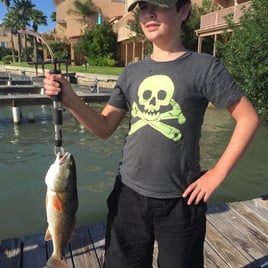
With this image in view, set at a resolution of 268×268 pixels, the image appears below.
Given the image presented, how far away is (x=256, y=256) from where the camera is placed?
3.21m

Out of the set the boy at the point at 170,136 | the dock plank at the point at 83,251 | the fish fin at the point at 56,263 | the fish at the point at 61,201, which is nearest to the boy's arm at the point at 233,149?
the boy at the point at 170,136

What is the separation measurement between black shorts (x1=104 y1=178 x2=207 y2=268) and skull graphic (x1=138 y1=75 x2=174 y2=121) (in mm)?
522

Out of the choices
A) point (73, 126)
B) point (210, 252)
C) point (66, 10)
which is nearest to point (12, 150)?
point (73, 126)

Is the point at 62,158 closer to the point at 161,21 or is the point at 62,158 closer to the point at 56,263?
the point at 56,263

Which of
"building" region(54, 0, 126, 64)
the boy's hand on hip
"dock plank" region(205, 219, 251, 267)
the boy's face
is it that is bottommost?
"dock plank" region(205, 219, 251, 267)

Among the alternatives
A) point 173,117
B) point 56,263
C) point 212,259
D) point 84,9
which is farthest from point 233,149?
point 84,9

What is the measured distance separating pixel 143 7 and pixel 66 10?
59814 mm

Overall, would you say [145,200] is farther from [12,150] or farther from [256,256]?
[12,150]

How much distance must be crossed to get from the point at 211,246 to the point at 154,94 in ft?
7.08

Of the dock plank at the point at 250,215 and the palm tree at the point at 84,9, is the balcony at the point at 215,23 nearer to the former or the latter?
the dock plank at the point at 250,215

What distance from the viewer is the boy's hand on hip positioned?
185 cm

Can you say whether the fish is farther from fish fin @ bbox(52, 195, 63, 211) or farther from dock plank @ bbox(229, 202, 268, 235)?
dock plank @ bbox(229, 202, 268, 235)

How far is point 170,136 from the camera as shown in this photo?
6.18ft

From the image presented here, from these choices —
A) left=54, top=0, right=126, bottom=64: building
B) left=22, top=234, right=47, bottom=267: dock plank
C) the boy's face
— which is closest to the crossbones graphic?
the boy's face
